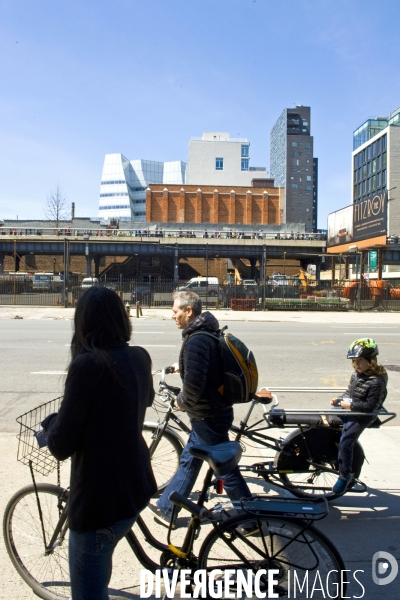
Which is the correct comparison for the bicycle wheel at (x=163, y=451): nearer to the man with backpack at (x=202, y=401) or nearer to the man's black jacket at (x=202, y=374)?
the man with backpack at (x=202, y=401)

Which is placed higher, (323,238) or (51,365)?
(323,238)

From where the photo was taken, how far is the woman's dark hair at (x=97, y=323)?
2.47 meters

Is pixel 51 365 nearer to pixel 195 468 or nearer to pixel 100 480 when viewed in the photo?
pixel 195 468

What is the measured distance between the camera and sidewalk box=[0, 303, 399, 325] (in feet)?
82.9

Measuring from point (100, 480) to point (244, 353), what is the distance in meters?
1.66

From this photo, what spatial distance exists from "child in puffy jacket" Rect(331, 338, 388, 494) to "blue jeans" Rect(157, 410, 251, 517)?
3.63 ft

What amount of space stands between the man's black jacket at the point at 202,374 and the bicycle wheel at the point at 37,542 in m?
→ 1.12

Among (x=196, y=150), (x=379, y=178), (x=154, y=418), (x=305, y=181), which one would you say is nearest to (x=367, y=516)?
(x=154, y=418)

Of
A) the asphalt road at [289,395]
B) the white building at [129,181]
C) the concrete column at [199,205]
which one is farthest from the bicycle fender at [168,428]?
the white building at [129,181]

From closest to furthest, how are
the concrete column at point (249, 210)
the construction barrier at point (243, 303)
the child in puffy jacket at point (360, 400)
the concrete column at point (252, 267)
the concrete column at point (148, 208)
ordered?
the child in puffy jacket at point (360, 400), the construction barrier at point (243, 303), the concrete column at point (252, 267), the concrete column at point (148, 208), the concrete column at point (249, 210)

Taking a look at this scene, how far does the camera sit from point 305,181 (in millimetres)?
163875

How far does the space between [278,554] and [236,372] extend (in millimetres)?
1262

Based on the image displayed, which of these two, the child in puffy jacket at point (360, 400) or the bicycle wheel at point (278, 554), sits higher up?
the child in puffy jacket at point (360, 400)

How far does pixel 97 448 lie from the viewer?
7.83ft
